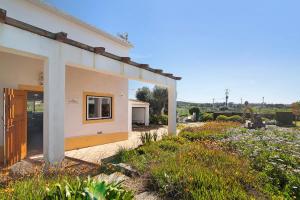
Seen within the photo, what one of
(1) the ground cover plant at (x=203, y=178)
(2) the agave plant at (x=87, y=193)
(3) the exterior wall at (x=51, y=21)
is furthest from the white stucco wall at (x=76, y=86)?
(2) the agave plant at (x=87, y=193)

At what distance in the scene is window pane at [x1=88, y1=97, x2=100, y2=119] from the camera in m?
10.2

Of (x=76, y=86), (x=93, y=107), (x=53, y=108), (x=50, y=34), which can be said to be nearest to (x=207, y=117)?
(x=93, y=107)

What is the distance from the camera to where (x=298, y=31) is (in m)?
12.8

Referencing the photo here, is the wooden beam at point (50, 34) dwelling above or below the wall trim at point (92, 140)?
above

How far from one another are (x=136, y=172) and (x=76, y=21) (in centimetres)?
695

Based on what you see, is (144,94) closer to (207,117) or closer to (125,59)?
(207,117)

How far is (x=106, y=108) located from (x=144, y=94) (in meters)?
15.5

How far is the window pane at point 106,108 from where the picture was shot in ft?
36.4

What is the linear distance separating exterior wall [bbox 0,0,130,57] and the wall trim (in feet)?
14.3

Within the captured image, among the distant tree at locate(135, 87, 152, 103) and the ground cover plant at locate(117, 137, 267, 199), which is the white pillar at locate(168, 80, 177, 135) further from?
the distant tree at locate(135, 87, 152, 103)

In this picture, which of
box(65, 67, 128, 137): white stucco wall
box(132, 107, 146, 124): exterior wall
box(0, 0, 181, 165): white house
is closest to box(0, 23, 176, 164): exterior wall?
box(0, 0, 181, 165): white house

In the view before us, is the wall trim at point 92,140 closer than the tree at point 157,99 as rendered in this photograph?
Yes

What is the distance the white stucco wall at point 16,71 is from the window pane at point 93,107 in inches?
114

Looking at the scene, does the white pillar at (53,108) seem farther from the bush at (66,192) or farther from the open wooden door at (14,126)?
the bush at (66,192)
